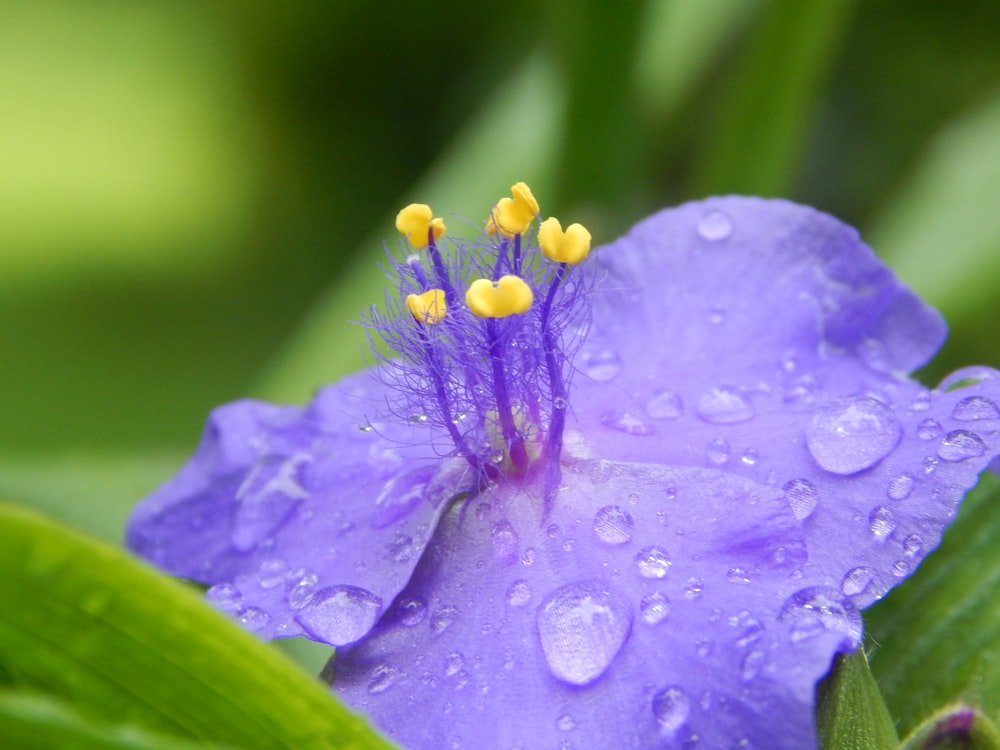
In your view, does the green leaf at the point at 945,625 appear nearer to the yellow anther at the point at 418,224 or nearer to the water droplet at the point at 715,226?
the water droplet at the point at 715,226

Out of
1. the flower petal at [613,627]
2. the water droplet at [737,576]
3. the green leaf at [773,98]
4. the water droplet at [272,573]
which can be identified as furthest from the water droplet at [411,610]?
the green leaf at [773,98]

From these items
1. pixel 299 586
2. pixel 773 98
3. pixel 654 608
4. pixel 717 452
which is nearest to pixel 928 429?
pixel 717 452

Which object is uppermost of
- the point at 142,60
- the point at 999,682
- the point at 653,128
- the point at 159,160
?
the point at 142,60

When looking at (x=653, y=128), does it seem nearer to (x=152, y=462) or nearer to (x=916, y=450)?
(x=152, y=462)

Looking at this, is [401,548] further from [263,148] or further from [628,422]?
[263,148]

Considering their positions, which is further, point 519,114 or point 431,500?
point 519,114

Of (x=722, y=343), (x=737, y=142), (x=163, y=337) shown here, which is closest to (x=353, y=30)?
(x=163, y=337)
